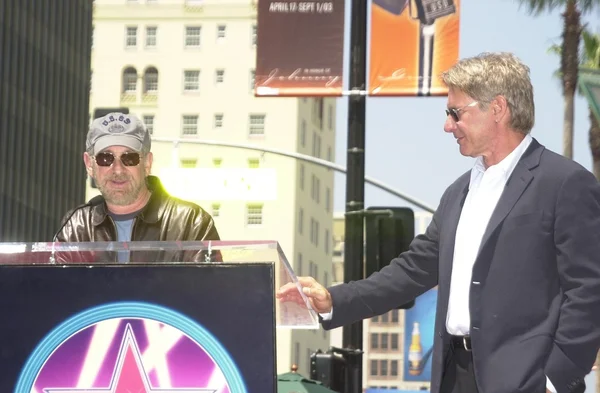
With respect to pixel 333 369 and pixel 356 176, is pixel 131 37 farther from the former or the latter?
pixel 333 369

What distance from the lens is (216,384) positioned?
5008 millimetres

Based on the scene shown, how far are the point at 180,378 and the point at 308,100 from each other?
11960cm

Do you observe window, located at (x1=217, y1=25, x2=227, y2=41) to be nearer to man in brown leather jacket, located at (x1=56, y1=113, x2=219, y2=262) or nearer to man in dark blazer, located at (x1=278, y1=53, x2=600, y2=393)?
man in brown leather jacket, located at (x1=56, y1=113, x2=219, y2=262)

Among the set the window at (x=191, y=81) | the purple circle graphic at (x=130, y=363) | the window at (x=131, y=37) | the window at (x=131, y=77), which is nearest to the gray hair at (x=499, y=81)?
the purple circle graphic at (x=130, y=363)

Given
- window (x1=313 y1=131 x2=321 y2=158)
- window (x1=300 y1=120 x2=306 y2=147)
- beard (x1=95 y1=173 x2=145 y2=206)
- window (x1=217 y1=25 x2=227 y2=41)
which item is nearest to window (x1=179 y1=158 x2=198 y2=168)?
window (x1=300 y1=120 x2=306 y2=147)

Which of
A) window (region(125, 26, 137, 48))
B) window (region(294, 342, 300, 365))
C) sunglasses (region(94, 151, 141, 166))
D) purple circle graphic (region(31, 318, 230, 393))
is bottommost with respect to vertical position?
window (region(294, 342, 300, 365))

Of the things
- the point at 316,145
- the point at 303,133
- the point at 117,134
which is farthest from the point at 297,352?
the point at 117,134

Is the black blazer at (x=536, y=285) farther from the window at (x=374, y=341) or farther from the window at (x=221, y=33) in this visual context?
the window at (x=374, y=341)

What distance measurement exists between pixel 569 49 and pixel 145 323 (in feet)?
127

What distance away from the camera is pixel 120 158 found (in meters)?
6.64

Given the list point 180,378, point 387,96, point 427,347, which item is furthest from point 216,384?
point 427,347

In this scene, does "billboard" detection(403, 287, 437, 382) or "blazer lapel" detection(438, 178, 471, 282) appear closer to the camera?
"blazer lapel" detection(438, 178, 471, 282)

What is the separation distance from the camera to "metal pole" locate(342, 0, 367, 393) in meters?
13.9

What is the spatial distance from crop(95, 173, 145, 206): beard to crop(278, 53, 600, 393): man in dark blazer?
1.12m
